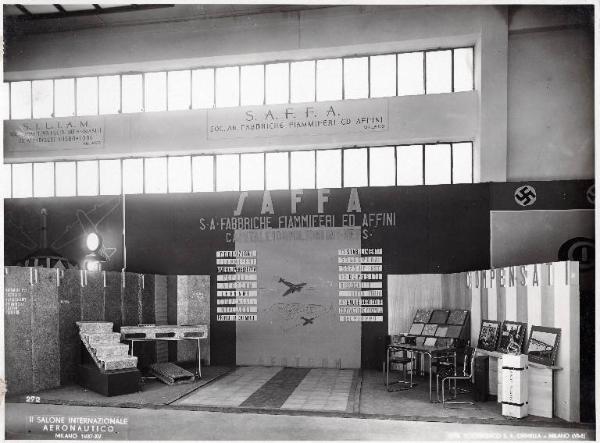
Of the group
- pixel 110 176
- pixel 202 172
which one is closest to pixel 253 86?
pixel 202 172

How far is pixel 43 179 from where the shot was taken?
516 inches

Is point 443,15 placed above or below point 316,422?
above

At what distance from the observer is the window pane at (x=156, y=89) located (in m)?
12.6

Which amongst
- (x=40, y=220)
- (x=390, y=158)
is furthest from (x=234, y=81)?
(x=40, y=220)

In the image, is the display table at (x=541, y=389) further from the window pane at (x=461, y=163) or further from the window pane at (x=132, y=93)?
the window pane at (x=132, y=93)

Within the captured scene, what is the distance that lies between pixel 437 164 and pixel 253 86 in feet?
15.3

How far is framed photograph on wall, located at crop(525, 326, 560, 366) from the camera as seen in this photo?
711 cm

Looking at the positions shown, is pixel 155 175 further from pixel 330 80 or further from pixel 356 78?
pixel 356 78

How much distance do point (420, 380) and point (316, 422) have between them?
3.41 m

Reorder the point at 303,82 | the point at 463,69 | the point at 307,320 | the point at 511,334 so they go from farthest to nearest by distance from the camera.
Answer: the point at 303,82 < the point at 463,69 < the point at 307,320 < the point at 511,334

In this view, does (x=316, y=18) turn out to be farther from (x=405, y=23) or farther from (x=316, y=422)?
(x=316, y=422)

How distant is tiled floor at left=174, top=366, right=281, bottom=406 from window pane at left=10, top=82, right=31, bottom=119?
27.2 feet

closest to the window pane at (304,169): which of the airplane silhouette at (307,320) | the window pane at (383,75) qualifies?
the window pane at (383,75)

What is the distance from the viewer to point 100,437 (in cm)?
683
